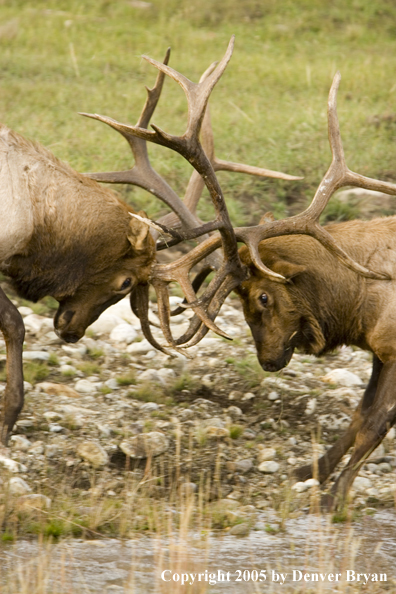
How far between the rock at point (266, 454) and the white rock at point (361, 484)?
549mm

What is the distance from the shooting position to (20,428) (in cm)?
570

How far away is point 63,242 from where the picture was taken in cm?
577

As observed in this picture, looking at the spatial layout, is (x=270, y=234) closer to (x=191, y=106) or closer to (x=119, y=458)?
(x=191, y=106)

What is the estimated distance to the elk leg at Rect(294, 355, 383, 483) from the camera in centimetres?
568

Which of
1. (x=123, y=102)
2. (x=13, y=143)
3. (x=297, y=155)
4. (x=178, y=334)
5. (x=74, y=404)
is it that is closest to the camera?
(x=13, y=143)

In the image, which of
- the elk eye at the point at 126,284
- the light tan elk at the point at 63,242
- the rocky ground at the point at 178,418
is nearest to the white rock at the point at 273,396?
the rocky ground at the point at 178,418

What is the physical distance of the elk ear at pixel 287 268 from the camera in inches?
215

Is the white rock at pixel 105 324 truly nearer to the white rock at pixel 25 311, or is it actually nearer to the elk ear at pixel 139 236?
the white rock at pixel 25 311

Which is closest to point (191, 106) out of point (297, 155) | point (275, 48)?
point (297, 155)

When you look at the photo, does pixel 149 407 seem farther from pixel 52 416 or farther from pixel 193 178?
pixel 193 178

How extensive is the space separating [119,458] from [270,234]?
64.9 inches

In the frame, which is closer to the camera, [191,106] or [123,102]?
[191,106]

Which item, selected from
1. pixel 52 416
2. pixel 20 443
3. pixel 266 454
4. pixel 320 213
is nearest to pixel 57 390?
pixel 52 416

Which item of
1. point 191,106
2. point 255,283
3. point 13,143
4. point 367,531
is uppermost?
point 191,106
